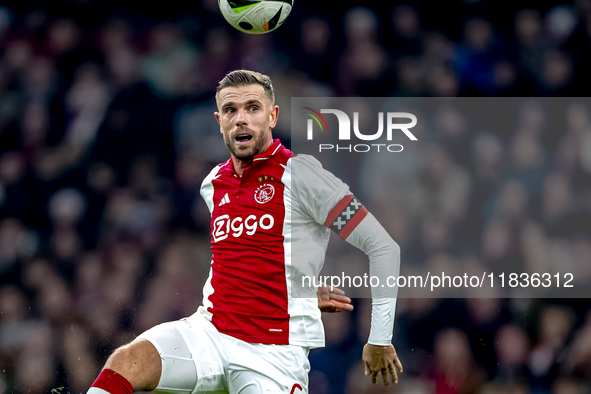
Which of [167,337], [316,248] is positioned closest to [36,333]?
[167,337]

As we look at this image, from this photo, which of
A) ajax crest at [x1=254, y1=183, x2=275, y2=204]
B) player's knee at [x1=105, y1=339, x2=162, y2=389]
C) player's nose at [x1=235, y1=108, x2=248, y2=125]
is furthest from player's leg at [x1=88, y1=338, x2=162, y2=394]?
player's nose at [x1=235, y1=108, x2=248, y2=125]

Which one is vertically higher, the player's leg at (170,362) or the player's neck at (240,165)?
the player's neck at (240,165)

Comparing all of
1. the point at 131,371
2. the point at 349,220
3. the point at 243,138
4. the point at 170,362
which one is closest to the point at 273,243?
the point at 349,220

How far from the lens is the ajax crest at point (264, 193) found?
2.53 m

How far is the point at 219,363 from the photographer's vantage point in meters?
2.33

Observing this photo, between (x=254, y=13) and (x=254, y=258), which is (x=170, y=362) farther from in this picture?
(x=254, y=13)

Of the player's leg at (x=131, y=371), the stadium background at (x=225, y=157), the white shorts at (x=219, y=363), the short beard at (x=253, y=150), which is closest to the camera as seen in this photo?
the player's leg at (x=131, y=371)

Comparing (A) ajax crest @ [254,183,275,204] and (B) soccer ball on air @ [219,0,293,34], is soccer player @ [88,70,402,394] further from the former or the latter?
(B) soccer ball on air @ [219,0,293,34]

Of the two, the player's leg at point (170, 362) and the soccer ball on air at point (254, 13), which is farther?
the soccer ball on air at point (254, 13)

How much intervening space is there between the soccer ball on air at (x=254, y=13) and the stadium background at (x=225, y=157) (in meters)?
1.17

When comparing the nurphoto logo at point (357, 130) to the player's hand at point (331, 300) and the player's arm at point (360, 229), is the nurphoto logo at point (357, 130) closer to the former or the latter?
the player's arm at point (360, 229)

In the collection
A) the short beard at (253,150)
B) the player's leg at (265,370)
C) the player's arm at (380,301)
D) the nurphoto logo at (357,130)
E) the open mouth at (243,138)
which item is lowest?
the player's leg at (265,370)

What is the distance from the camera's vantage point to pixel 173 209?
14.4ft

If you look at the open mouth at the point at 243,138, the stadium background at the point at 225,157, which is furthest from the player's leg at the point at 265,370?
the stadium background at the point at 225,157
